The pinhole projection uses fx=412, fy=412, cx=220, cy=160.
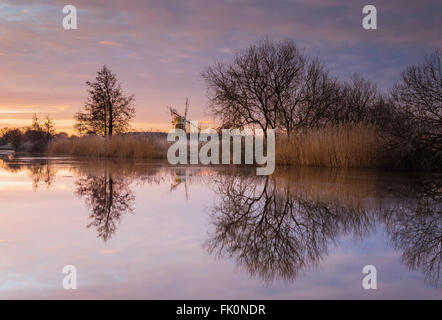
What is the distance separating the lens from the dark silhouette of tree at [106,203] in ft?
14.2

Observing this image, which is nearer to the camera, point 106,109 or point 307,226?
point 307,226

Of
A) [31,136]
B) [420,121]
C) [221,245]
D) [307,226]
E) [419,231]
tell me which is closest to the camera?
[221,245]

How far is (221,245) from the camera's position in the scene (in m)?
3.60

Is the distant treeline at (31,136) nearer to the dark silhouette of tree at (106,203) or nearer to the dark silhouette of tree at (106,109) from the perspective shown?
the dark silhouette of tree at (106,109)

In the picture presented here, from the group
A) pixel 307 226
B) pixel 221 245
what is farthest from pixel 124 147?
pixel 221 245

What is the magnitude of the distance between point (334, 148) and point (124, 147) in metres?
14.1

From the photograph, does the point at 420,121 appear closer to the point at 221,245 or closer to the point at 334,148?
the point at 334,148

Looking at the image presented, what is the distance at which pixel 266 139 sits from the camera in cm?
1798

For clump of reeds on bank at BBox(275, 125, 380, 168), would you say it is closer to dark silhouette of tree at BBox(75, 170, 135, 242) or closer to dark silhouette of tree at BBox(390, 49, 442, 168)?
dark silhouette of tree at BBox(390, 49, 442, 168)

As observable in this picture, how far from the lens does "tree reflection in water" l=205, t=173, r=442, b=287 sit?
317 cm

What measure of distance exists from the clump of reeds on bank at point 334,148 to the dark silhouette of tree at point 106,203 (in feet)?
29.3
